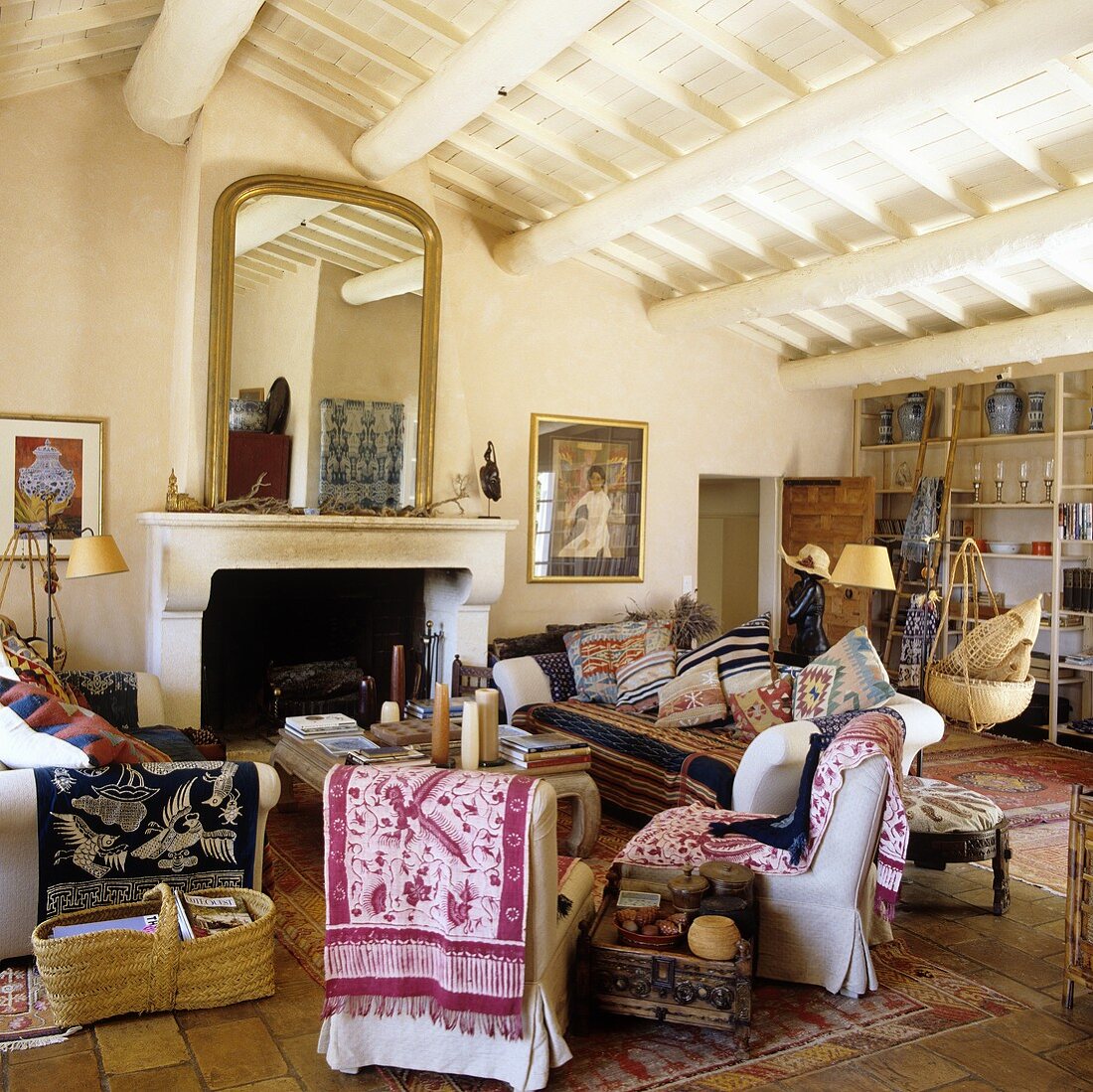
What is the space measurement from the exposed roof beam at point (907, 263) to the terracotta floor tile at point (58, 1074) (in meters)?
5.10

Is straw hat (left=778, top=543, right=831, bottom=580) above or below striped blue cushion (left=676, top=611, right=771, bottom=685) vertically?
above

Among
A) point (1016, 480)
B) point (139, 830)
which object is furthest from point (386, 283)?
point (1016, 480)

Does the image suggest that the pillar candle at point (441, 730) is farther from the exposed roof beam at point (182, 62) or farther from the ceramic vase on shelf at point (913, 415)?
the ceramic vase on shelf at point (913, 415)

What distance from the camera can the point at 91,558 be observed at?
5035 mm

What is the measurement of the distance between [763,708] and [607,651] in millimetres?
1368

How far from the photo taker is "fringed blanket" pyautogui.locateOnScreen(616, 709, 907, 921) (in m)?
3.16

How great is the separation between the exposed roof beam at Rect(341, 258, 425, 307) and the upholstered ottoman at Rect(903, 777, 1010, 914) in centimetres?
404

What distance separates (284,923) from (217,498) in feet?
8.68

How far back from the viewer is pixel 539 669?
6246 millimetres

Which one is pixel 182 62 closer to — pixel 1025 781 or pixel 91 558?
pixel 91 558

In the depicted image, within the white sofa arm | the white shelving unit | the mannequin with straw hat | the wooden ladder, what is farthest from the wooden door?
the white sofa arm

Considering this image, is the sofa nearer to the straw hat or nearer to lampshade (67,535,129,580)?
lampshade (67,535,129,580)

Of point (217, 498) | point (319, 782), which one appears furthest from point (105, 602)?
point (319, 782)

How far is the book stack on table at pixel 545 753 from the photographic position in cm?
431
